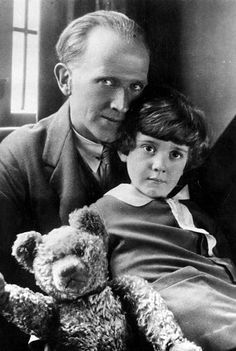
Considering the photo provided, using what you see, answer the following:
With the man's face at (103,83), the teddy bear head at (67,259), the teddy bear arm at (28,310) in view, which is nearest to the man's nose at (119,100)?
the man's face at (103,83)

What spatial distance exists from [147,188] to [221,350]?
0.97 ft

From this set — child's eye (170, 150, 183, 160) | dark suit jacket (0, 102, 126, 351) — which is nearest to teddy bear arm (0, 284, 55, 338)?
dark suit jacket (0, 102, 126, 351)

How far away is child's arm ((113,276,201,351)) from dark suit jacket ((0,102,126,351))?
0.17 metres

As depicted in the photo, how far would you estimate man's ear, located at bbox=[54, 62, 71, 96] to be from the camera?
77cm

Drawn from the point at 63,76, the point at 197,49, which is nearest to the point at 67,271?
the point at 63,76

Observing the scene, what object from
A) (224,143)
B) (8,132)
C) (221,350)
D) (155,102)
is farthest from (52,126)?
(221,350)

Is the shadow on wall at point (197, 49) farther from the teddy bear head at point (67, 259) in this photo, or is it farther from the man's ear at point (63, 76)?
the teddy bear head at point (67, 259)

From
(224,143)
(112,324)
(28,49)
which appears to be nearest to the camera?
(112,324)

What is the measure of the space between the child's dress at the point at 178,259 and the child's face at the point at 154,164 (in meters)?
0.02

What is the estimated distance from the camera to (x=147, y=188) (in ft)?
2.55

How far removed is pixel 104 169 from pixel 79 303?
0.28 metres

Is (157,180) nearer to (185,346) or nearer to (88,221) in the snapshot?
(88,221)

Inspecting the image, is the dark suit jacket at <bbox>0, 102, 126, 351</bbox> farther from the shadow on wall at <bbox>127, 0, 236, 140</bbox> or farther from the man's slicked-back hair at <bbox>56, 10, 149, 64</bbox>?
the shadow on wall at <bbox>127, 0, 236, 140</bbox>

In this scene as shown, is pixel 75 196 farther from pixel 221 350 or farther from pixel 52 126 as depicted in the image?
pixel 221 350
